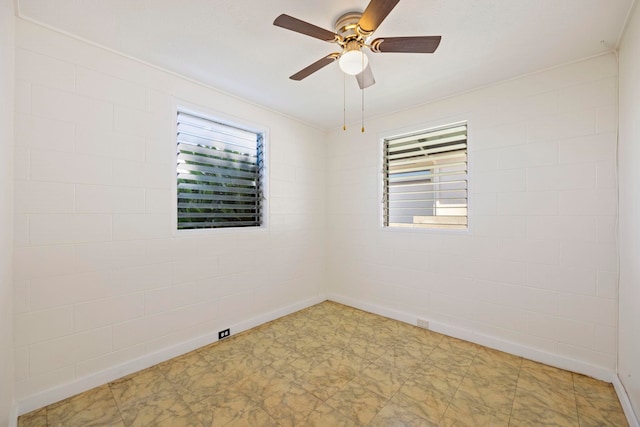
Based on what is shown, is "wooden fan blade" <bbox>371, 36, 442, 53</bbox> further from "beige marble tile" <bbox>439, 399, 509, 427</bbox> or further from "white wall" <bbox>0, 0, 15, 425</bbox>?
"beige marble tile" <bbox>439, 399, 509, 427</bbox>

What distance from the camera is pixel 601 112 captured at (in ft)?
6.74

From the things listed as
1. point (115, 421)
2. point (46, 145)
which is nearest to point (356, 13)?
point (46, 145)

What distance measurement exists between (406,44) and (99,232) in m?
2.44

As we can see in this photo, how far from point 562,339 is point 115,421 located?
329 cm

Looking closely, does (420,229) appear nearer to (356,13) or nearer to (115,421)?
(356,13)

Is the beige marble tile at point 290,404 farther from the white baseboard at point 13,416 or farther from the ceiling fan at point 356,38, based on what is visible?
the ceiling fan at point 356,38

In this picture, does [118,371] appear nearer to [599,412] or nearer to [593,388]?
[599,412]

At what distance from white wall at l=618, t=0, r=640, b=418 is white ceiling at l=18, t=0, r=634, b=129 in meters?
0.23

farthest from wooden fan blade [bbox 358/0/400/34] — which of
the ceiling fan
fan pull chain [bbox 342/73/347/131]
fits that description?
fan pull chain [bbox 342/73/347/131]

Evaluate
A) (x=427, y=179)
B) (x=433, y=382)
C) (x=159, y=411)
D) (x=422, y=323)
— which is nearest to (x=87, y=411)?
(x=159, y=411)

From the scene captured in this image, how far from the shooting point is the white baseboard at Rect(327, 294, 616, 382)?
6.76 feet

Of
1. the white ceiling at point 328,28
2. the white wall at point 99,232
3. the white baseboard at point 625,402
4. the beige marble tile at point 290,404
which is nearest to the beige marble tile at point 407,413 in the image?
the beige marble tile at point 290,404

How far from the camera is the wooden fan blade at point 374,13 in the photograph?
128 centimetres

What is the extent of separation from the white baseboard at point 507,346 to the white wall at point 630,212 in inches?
6.4
